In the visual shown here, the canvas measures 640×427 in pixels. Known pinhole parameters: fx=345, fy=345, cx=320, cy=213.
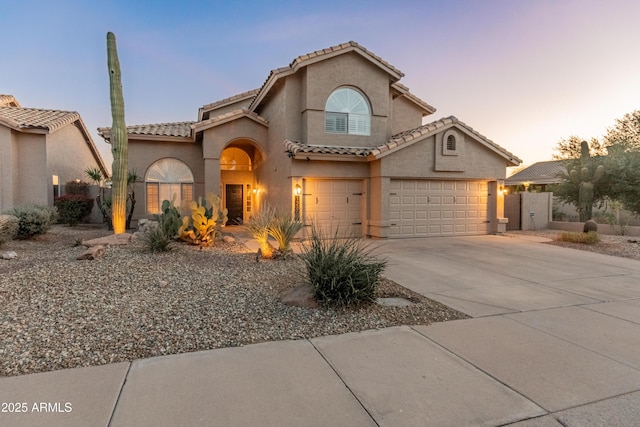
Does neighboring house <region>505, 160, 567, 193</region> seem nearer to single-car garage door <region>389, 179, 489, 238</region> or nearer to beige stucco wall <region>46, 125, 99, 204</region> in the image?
single-car garage door <region>389, 179, 489, 238</region>

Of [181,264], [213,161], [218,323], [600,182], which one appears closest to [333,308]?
[218,323]

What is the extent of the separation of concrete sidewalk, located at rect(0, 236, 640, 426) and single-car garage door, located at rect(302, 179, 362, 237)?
27.8 feet

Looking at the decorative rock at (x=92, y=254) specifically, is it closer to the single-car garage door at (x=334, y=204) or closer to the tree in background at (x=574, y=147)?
the single-car garage door at (x=334, y=204)

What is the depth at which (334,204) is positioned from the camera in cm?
1344

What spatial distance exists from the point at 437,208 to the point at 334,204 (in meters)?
4.27

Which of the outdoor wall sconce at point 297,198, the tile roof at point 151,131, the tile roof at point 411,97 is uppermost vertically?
the tile roof at point 411,97

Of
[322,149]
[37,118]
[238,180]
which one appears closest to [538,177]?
[322,149]

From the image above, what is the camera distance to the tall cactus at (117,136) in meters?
10.3

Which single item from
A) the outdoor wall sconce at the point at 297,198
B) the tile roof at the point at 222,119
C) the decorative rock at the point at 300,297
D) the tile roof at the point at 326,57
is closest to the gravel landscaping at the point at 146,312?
the decorative rock at the point at 300,297

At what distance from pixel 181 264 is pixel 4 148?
44.0 ft

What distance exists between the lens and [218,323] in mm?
4375

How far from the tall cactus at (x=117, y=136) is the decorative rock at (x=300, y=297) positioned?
7505mm

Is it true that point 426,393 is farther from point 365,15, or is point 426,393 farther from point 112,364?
point 365,15

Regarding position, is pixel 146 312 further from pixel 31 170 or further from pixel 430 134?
pixel 31 170
